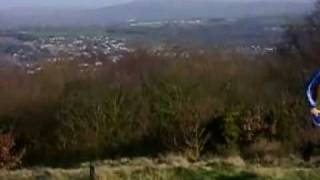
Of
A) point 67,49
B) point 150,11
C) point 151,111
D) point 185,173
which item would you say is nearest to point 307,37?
point 67,49

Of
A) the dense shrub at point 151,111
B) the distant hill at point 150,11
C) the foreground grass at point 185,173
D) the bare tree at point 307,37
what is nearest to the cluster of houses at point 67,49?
the dense shrub at point 151,111

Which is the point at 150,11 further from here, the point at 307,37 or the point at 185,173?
the point at 185,173

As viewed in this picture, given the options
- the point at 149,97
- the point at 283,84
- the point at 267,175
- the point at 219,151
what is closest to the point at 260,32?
the point at 283,84

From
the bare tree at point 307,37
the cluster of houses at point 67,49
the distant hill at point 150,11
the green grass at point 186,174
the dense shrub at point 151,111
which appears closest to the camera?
the green grass at point 186,174

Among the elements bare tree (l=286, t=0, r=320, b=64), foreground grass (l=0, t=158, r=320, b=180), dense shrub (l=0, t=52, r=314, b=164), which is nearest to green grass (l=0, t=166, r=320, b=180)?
foreground grass (l=0, t=158, r=320, b=180)

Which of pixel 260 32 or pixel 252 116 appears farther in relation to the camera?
pixel 260 32

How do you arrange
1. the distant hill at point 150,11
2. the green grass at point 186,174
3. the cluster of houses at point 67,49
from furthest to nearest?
1. the distant hill at point 150,11
2. the cluster of houses at point 67,49
3. the green grass at point 186,174

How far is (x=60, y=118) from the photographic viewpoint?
2608cm

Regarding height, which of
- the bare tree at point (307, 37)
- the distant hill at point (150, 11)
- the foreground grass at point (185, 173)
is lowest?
the distant hill at point (150, 11)

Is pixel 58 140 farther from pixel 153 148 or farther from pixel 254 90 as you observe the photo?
pixel 254 90

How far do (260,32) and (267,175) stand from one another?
5012 cm

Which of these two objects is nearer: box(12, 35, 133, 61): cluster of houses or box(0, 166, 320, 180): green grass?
box(0, 166, 320, 180): green grass

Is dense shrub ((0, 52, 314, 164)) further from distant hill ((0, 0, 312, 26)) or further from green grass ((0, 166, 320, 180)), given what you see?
distant hill ((0, 0, 312, 26))

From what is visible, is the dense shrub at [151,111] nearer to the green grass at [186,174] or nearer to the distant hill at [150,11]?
the green grass at [186,174]
